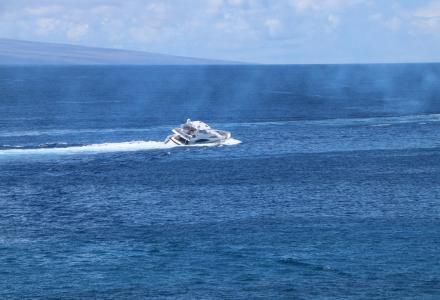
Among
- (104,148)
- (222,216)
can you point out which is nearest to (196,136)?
(104,148)

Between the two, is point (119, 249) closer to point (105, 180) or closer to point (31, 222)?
point (31, 222)

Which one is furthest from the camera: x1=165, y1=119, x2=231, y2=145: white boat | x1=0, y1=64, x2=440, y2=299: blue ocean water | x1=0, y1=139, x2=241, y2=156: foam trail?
x1=165, y1=119, x2=231, y2=145: white boat

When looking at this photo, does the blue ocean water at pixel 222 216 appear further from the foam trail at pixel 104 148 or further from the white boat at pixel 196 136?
the white boat at pixel 196 136

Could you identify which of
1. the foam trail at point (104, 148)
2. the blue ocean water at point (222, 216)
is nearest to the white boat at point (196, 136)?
the foam trail at point (104, 148)

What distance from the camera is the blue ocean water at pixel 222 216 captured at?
68.8 meters

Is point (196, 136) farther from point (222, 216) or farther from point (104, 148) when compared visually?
point (222, 216)

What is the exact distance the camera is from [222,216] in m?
89.6

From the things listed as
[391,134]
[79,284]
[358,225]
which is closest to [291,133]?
[391,134]

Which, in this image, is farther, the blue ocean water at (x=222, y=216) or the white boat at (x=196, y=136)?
the white boat at (x=196, y=136)

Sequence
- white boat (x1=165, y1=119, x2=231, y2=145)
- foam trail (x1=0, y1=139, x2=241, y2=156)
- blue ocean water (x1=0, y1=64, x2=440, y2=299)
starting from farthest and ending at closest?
white boat (x1=165, y1=119, x2=231, y2=145) → foam trail (x1=0, y1=139, x2=241, y2=156) → blue ocean water (x1=0, y1=64, x2=440, y2=299)

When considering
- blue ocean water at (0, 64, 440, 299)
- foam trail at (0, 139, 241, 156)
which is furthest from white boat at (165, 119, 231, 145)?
blue ocean water at (0, 64, 440, 299)

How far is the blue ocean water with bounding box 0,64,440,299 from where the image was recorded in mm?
68812

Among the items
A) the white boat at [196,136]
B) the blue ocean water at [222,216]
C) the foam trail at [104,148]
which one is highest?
the white boat at [196,136]

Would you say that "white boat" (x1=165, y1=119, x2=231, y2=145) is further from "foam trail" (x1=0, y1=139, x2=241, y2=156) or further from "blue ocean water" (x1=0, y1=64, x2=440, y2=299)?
"blue ocean water" (x1=0, y1=64, x2=440, y2=299)
